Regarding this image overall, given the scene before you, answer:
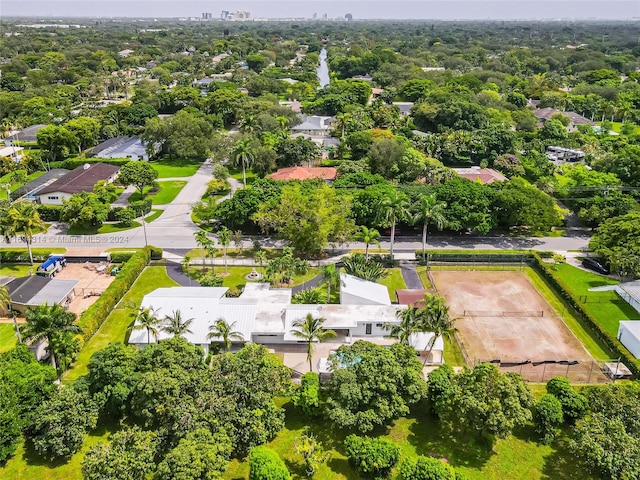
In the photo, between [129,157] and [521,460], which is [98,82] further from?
[521,460]

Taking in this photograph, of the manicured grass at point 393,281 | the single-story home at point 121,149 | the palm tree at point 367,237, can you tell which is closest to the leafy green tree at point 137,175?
the single-story home at point 121,149

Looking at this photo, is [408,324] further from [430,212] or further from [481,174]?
[481,174]

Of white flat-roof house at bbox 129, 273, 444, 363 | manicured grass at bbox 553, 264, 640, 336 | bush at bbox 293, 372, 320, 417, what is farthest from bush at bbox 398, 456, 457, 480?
manicured grass at bbox 553, 264, 640, 336

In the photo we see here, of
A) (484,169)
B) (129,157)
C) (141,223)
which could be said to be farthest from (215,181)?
(484,169)

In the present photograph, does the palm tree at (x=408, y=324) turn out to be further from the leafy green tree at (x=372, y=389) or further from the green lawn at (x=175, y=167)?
the green lawn at (x=175, y=167)

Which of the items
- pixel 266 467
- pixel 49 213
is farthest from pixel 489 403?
pixel 49 213
